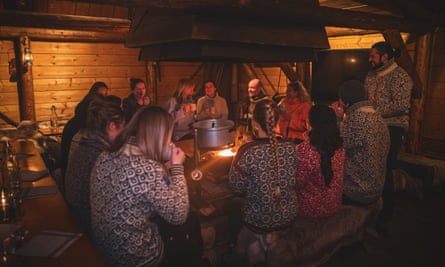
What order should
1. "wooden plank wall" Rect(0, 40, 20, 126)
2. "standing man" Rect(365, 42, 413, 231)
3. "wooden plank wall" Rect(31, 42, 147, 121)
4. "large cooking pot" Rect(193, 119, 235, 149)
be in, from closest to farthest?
"large cooking pot" Rect(193, 119, 235, 149), "standing man" Rect(365, 42, 413, 231), "wooden plank wall" Rect(0, 40, 20, 126), "wooden plank wall" Rect(31, 42, 147, 121)

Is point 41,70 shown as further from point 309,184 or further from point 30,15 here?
point 309,184

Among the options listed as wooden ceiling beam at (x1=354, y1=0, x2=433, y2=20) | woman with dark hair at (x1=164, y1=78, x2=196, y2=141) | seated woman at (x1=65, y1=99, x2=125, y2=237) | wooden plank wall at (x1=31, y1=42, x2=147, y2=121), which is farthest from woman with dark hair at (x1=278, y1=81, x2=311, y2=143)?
wooden plank wall at (x1=31, y1=42, x2=147, y2=121)

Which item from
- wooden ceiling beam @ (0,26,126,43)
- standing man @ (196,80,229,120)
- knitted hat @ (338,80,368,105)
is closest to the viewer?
knitted hat @ (338,80,368,105)

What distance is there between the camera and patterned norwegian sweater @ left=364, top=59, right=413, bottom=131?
16.2ft

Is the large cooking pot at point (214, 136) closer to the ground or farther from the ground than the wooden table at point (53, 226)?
farther from the ground

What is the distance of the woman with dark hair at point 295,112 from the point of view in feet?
18.9

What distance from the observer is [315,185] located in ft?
11.4

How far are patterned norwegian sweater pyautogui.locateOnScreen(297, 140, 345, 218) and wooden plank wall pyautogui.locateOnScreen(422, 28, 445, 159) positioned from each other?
167 inches

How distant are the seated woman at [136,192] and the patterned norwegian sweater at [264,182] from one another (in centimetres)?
81

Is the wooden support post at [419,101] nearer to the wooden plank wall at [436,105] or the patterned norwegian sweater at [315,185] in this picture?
the wooden plank wall at [436,105]

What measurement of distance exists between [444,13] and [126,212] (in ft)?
21.5

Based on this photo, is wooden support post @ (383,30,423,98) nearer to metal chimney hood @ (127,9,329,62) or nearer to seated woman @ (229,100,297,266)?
metal chimney hood @ (127,9,329,62)

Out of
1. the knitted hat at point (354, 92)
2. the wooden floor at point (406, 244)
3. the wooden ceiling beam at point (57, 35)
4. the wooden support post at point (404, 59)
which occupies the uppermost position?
the wooden ceiling beam at point (57, 35)

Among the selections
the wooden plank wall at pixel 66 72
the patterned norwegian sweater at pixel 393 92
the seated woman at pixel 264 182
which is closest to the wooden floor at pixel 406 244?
the seated woman at pixel 264 182
